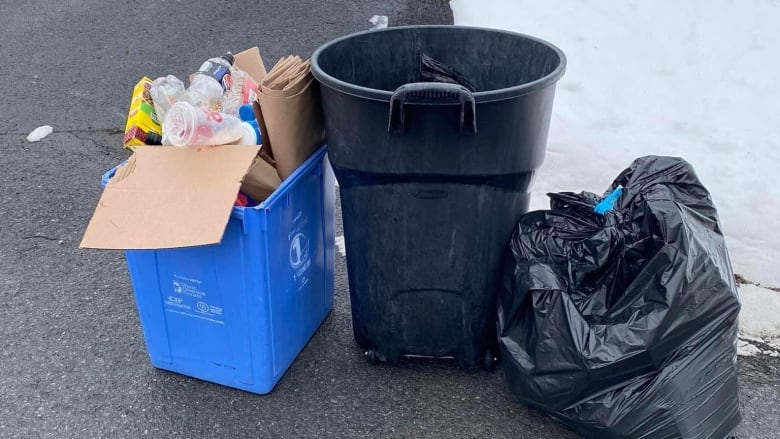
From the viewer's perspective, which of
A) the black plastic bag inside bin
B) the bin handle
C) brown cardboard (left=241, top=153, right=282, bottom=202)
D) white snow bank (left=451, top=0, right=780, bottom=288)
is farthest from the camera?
white snow bank (left=451, top=0, right=780, bottom=288)

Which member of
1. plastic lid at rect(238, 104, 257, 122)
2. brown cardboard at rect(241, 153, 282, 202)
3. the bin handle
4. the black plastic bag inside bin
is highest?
the bin handle

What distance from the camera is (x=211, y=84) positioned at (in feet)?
6.82

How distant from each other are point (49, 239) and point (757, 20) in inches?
174

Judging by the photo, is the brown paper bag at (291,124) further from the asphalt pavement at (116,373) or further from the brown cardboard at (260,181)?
the asphalt pavement at (116,373)

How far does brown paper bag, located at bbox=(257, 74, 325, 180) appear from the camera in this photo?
6.31ft

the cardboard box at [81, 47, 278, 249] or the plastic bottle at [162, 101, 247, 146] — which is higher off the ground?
the plastic bottle at [162, 101, 247, 146]

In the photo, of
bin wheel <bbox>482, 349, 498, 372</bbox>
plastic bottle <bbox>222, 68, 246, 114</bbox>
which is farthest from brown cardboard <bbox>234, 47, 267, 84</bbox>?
bin wheel <bbox>482, 349, 498, 372</bbox>

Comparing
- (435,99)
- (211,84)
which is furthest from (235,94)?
(435,99)

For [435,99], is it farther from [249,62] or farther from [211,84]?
[249,62]

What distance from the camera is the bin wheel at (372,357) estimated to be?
2.26 meters

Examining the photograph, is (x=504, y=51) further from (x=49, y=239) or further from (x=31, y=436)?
(x=49, y=239)

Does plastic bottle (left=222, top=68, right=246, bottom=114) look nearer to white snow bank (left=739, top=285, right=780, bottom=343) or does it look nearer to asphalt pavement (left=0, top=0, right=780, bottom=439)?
asphalt pavement (left=0, top=0, right=780, bottom=439)

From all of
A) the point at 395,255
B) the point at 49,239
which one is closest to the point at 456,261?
the point at 395,255

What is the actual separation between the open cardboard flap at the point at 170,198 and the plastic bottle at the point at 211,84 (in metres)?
0.24
